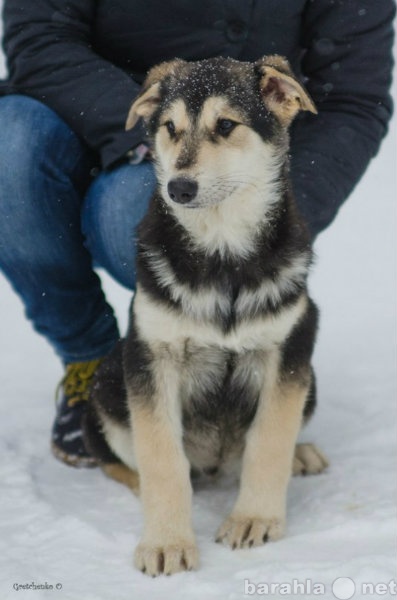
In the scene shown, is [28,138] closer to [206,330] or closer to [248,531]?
[206,330]

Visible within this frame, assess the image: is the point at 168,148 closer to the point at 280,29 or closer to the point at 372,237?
the point at 280,29

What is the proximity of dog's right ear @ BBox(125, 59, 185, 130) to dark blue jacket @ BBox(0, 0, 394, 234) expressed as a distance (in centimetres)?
35

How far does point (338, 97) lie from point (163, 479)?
1.65m

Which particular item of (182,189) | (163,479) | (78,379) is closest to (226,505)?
(163,479)

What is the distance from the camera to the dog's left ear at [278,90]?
8.70ft

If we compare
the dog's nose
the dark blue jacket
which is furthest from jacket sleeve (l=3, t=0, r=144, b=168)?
the dog's nose

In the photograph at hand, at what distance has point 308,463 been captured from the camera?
3137 mm

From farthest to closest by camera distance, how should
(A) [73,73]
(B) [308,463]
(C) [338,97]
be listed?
(C) [338,97] < (A) [73,73] < (B) [308,463]

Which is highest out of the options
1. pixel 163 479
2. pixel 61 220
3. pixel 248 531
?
pixel 61 220

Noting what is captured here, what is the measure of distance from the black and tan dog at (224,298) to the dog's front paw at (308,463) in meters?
0.42

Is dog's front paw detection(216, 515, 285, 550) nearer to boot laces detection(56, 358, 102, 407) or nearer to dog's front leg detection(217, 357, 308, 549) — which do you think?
dog's front leg detection(217, 357, 308, 549)

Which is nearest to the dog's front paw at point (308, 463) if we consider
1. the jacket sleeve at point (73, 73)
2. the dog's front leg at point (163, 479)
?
the dog's front leg at point (163, 479)

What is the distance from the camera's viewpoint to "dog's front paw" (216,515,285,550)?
8.55 feet

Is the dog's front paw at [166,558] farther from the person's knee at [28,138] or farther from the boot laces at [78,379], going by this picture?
the person's knee at [28,138]
